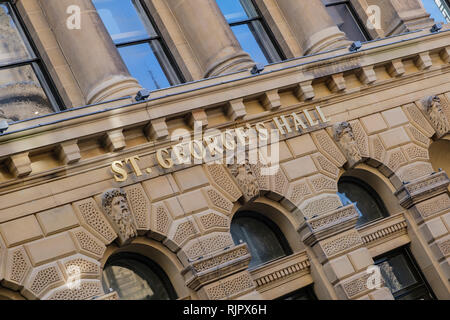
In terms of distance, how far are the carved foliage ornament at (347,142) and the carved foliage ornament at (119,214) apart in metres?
5.61

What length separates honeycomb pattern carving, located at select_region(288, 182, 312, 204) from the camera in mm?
17781

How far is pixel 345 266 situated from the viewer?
1734cm

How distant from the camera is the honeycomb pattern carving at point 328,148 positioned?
61.3 ft

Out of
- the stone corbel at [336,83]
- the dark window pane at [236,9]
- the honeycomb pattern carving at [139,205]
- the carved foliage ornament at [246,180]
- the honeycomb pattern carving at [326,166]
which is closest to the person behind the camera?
the honeycomb pattern carving at [139,205]

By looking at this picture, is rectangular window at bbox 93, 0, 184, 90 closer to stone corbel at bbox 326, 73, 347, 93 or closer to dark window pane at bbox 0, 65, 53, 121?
dark window pane at bbox 0, 65, 53, 121

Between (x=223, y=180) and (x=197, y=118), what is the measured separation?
1.39 m

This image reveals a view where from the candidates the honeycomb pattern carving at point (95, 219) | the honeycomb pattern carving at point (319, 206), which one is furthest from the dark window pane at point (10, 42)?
the honeycomb pattern carving at point (319, 206)

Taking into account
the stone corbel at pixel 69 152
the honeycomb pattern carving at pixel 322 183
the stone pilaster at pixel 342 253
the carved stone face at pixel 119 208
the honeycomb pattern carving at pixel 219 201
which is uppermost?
the stone corbel at pixel 69 152

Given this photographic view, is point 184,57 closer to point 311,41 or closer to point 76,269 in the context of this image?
point 311,41

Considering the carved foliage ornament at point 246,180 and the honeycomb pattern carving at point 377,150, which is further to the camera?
the honeycomb pattern carving at point 377,150

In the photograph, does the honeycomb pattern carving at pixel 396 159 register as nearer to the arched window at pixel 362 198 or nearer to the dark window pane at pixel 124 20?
the arched window at pixel 362 198

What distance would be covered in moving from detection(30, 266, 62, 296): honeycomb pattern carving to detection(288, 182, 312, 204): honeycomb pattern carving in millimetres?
5407

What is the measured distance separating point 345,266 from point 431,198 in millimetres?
Result: 3184
